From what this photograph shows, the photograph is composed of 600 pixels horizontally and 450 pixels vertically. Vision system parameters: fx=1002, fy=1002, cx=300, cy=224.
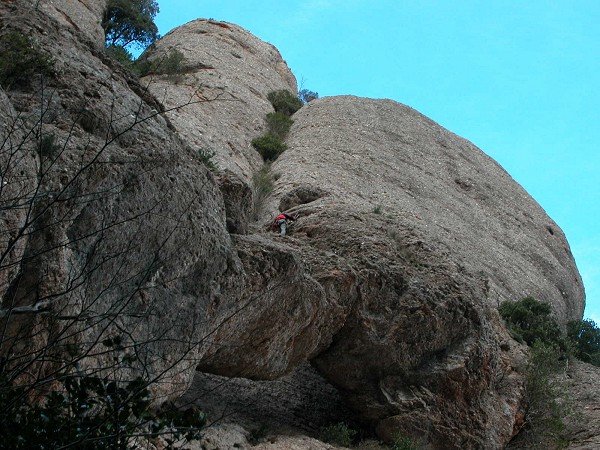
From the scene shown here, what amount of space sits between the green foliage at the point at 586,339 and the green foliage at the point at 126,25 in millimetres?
17791

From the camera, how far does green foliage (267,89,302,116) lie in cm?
3036

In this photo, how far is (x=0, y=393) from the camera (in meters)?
5.92

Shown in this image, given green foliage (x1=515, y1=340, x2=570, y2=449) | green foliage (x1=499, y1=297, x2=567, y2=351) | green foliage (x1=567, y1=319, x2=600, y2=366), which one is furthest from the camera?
green foliage (x1=567, y1=319, x2=600, y2=366)

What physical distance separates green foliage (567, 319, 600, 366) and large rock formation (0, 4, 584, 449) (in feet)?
3.82

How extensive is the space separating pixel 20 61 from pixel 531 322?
1367cm

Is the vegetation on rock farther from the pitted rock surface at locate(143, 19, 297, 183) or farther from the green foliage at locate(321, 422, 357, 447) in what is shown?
the pitted rock surface at locate(143, 19, 297, 183)

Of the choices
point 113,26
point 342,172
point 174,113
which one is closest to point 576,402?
point 342,172

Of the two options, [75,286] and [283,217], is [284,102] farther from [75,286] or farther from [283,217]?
[75,286]

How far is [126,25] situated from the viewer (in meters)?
33.9

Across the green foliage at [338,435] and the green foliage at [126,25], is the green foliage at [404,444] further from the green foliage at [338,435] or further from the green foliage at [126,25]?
the green foliage at [126,25]

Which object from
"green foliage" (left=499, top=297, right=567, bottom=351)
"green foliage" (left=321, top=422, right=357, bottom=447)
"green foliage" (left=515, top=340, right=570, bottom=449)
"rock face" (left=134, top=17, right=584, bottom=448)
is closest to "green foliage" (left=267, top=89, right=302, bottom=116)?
"rock face" (left=134, top=17, right=584, bottom=448)

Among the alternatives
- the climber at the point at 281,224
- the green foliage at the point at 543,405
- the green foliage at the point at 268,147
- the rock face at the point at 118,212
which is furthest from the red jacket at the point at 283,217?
the green foliage at the point at 268,147

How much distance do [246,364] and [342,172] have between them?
1103 cm

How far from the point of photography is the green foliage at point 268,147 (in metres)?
24.5
